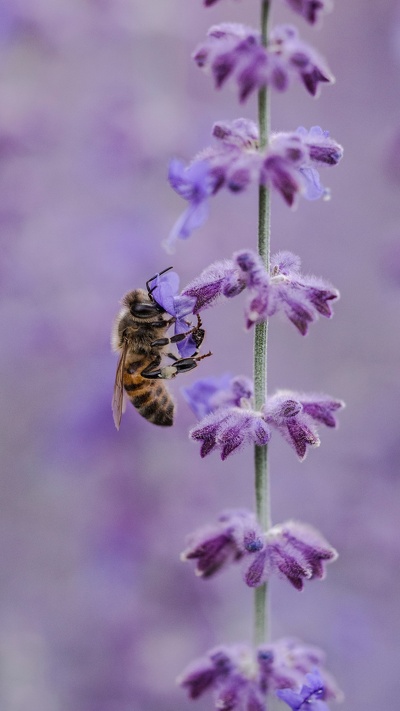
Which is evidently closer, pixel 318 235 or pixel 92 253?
pixel 92 253

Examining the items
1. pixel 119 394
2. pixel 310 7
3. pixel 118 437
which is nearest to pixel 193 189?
pixel 310 7

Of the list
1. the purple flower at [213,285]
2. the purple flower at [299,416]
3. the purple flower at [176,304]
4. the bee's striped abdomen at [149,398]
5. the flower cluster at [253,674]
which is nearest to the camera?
the purple flower at [213,285]

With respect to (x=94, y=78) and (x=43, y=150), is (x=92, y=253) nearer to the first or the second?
(x=43, y=150)

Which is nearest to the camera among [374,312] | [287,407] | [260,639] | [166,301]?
[287,407]

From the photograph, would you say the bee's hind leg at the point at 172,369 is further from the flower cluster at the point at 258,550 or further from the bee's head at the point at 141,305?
the flower cluster at the point at 258,550

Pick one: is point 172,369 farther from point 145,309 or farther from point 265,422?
point 265,422

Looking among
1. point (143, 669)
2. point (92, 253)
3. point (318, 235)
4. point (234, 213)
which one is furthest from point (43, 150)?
point (143, 669)

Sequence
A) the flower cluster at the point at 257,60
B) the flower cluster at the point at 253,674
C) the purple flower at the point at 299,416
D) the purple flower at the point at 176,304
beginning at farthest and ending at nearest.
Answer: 1. the purple flower at the point at 176,304
2. the flower cluster at the point at 253,674
3. the purple flower at the point at 299,416
4. the flower cluster at the point at 257,60

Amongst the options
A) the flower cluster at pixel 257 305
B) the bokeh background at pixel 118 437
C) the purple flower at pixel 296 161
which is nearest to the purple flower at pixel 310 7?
the flower cluster at pixel 257 305

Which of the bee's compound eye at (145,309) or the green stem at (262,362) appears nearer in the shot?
the green stem at (262,362)
